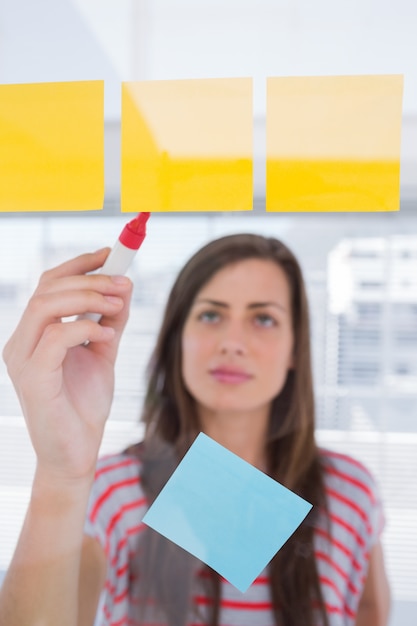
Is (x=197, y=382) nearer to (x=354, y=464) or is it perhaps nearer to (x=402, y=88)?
(x=354, y=464)

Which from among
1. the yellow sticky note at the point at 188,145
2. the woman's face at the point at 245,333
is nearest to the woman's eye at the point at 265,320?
the woman's face at the point at 245,333

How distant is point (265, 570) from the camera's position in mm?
608

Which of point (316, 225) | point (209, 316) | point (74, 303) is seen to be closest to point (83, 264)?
point (74, 303)

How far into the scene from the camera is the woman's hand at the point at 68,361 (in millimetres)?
598

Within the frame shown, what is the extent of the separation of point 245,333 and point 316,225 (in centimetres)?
13

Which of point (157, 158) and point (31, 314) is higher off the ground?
point (157, 158)

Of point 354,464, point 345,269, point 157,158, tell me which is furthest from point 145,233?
point 354,464

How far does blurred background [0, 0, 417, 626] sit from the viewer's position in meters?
0.58

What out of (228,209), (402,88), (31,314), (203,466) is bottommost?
(203,466)

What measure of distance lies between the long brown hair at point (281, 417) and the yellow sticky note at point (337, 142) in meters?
0.07

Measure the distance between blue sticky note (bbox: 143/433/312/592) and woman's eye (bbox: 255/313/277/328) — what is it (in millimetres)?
138

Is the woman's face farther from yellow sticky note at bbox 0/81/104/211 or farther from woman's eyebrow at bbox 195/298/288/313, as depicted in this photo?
yellow sticky note at bbox 0/81/104/211

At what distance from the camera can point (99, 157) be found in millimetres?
612

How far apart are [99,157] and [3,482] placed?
0.38 metres
